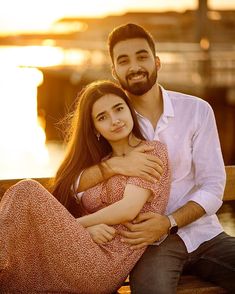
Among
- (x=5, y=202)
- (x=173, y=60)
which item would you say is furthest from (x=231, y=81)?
(x=5, y=202)

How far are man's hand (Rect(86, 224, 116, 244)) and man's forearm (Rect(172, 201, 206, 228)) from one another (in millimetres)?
373

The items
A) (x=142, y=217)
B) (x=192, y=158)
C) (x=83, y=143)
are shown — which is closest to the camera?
(x=142, y=217)

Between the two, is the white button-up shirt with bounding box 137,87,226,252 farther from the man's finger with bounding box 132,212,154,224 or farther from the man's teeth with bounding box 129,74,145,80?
the man's finger with bounding box 132,212,154,224

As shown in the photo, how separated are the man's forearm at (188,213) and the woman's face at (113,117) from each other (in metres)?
A: 0.44

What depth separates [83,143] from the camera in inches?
170

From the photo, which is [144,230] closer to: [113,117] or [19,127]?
[113,117]

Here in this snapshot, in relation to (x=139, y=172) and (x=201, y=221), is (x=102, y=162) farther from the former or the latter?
(x=201, y=221)

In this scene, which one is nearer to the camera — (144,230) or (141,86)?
(144,230)

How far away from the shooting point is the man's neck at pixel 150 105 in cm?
445

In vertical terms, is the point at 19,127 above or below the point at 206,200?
below

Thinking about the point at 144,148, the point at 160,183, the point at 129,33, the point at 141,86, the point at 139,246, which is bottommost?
the point at 139,246

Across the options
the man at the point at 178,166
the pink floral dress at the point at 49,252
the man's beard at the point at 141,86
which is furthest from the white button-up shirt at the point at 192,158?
the pink floral dress at the point at 49,252

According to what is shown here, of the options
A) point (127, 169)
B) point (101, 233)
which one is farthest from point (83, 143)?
point (101, 233)

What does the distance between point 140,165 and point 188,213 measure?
341 millimetres
